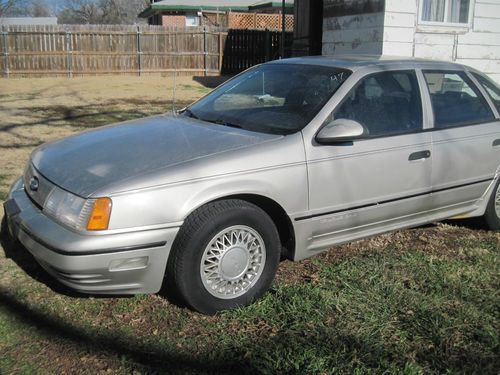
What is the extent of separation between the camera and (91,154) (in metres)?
3.66

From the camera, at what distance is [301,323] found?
337cm

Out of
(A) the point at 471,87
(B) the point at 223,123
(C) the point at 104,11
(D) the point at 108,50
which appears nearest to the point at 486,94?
(A) the point at 471,87

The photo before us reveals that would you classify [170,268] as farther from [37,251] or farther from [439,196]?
[439,196]

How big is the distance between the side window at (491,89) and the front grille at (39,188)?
12.7ft

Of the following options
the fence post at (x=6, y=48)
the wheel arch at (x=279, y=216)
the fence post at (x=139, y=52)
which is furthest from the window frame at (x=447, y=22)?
the fence post at (x=6, y=48)

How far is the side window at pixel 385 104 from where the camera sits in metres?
4.08

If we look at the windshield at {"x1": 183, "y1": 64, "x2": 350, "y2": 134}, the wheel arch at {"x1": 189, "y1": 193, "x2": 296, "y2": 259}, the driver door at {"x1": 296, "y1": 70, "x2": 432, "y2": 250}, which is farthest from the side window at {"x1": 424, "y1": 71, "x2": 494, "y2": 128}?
the wheel arch at {"x1": 189, "y1": 193, "x2": 296, "y2": 259}

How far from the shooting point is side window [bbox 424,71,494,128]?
15.0 feet

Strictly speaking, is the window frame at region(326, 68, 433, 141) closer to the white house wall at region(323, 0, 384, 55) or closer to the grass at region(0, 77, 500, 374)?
the grass at region(0, 77, 500, 374)

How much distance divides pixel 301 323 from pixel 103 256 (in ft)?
4.18

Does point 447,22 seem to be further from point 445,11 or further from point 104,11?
point 104,11

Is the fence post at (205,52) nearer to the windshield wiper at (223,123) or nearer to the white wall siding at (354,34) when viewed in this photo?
the white wall siding at (354,34)

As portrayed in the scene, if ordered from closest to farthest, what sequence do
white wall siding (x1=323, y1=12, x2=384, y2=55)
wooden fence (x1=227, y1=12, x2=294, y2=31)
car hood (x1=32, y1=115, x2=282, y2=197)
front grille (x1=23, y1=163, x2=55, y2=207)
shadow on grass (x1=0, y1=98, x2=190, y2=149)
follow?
car hood (x1=32, y1=115, x2=282, y2=197) < front grille (x1=23, y1=163, x2=55, y2=207) < shadow on grass (x1=0, y1=98, x2=190, y2=149) < white wall siding (x1=323, y1=12, x2=384, y2=55) < wooden fence (x1=227, y1=12, x2=294, y2=31)

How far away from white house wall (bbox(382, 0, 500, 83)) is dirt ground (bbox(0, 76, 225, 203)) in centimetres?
408
